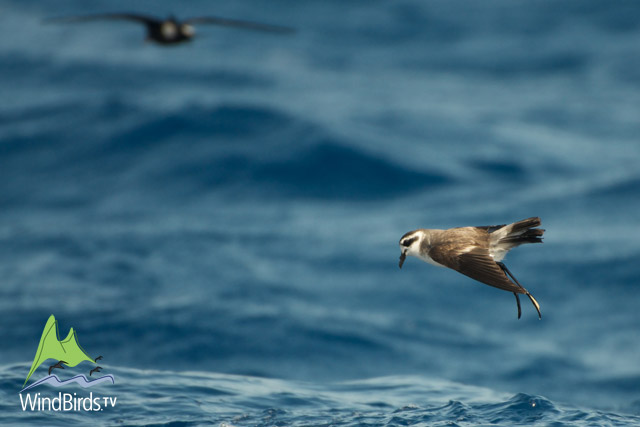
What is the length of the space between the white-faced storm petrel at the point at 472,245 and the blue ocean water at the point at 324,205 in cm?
215

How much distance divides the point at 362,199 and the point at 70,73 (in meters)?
12.4

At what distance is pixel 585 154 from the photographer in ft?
77.4

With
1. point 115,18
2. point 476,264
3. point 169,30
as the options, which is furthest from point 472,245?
point 169,30

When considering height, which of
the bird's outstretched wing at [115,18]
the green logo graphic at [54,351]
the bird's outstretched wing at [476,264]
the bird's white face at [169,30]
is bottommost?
the bird's outstretched wing at [476,264]

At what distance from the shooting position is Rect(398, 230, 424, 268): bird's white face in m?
7.94

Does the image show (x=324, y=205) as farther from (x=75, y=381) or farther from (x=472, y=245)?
(x=472, y=245)

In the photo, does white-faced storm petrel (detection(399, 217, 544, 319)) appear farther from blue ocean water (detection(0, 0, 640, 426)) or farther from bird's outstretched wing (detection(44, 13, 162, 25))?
bird's outstretched wing (detection(44, 13, 162, 25))

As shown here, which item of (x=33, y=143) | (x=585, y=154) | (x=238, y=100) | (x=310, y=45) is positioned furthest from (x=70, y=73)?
(x=585, y=154)

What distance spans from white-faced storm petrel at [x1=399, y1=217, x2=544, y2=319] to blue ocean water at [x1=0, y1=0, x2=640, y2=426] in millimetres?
2154

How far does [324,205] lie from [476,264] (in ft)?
47.0

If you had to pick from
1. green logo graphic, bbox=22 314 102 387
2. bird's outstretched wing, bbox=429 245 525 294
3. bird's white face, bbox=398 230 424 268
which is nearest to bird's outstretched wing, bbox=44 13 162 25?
green logo graphic, bbox=22 314 102 387

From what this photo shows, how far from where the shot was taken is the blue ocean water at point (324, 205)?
14.7 meters

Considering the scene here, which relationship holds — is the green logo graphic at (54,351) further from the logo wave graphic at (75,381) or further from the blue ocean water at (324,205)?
the blue ocean water at (324,205)

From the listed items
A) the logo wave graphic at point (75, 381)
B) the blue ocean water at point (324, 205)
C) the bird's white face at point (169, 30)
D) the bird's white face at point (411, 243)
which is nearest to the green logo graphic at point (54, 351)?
the logo wave graphic at point (75, 381)
